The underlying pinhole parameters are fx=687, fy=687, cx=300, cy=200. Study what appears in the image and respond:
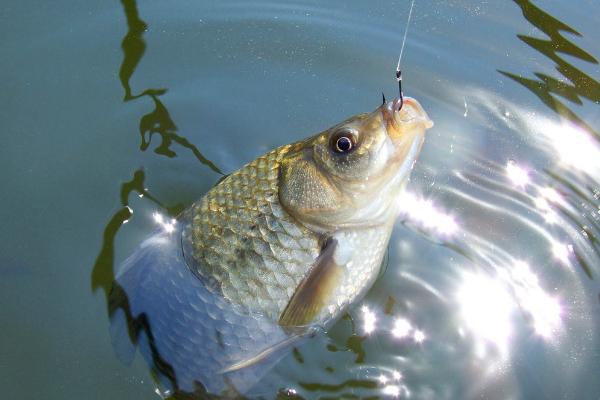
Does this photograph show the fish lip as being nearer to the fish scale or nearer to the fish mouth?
the fish mouth

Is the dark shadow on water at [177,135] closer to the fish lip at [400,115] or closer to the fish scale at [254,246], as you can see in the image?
the fish scale at [254,246]

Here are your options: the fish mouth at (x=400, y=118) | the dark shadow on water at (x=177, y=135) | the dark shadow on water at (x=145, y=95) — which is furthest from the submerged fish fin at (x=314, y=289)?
the dark shadow on water at (x=145, y=95)

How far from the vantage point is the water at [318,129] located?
302 cm

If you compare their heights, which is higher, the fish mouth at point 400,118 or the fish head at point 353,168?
the fish mouth at point 400,118

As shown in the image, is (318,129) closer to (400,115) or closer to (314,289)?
(400,115)

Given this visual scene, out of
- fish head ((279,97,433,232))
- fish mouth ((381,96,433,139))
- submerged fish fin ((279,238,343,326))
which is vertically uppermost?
fish mouth ((381,96,433,139))

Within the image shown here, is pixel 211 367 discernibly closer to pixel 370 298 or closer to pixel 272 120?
pixel 370 298

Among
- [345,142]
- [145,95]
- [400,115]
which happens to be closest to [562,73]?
[400,115]

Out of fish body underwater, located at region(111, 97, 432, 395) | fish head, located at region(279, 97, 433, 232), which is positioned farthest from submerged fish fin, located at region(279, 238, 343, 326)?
fish head, located at region(279, 97, 433, 232)

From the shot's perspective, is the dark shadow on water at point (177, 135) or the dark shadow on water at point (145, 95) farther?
the dark shadow on water at point (145, 95)

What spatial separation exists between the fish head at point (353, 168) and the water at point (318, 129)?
0.64 meters

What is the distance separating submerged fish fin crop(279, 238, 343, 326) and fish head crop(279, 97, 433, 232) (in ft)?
0.39

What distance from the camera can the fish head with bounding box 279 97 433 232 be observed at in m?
2.72

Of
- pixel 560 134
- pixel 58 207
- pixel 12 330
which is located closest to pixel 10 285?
pixel 12 330
